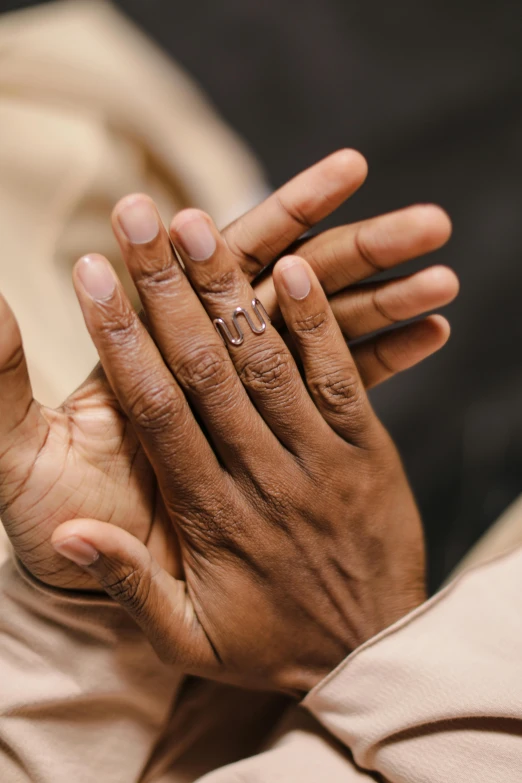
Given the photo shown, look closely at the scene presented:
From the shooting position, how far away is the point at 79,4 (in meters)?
1.26

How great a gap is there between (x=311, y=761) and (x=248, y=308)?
0.60 meters

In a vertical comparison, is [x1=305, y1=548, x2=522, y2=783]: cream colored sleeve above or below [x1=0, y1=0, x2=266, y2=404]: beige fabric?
below

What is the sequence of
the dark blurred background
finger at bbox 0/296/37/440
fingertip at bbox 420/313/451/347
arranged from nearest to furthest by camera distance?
finger at bbox 0/296/37/440
fingertip at bbox 420/313/451/347
the dark blurred background

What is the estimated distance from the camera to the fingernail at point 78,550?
66cm

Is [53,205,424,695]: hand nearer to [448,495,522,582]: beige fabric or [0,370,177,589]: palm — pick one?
[0,370,177,589]: palm

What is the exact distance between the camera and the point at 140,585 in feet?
2.32

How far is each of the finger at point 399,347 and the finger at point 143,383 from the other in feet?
0.97

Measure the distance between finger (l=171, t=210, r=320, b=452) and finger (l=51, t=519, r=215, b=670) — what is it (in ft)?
0.77

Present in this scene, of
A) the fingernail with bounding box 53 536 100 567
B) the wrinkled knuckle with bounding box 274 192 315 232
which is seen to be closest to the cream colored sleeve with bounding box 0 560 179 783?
the fingernail with bounding box 53 536 100 567

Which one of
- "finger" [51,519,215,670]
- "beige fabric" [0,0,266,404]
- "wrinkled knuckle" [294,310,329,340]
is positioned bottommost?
"finger" [51,519,215,670]

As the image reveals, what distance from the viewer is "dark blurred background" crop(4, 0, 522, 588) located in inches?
66.8

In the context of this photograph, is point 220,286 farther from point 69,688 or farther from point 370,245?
point 69,688

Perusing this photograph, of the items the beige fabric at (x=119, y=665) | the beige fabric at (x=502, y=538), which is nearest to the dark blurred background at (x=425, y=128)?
the beige fabric at (x=502, y=538)

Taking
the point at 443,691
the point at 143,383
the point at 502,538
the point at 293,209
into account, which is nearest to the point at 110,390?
the point at 143,383
